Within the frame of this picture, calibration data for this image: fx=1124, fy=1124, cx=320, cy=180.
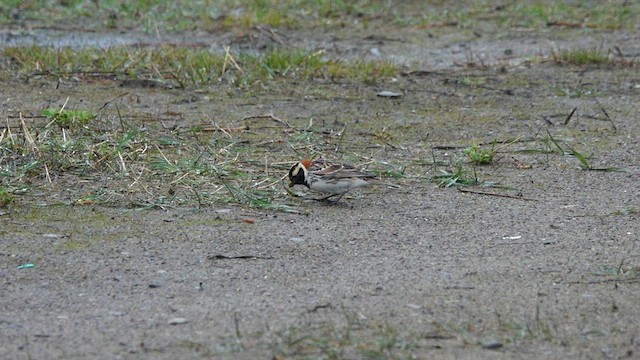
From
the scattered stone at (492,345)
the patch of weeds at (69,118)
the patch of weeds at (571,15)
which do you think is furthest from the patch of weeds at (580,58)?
the scattered stone at (492,345)

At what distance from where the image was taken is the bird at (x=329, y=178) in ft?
23.5

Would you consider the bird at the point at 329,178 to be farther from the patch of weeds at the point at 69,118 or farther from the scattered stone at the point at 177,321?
the scattered stone at the point at 177,321

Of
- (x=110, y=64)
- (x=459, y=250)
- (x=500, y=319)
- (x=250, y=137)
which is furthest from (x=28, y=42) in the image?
(x=500, y=319)

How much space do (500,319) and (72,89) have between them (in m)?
5.94

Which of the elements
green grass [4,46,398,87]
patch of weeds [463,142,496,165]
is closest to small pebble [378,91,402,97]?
green grass [4,46,398,87]

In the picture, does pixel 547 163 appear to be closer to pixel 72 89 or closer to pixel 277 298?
pixel 277 298

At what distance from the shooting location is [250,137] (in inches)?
345

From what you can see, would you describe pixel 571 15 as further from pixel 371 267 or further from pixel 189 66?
pixel 371 267

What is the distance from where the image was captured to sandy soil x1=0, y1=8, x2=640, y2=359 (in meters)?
4.96

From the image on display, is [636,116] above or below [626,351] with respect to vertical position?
below

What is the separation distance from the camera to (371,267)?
19.8 ft

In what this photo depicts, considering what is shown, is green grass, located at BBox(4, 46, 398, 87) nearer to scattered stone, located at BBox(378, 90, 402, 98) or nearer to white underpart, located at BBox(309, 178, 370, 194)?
scattered stone, located at BBox(378, 90, 402, 98)

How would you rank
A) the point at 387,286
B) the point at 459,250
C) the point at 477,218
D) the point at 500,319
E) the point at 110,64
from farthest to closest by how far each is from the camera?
the point at 110,64
the point at 477,218
the point at 459,250
the point at 387,286
the point at 500,319

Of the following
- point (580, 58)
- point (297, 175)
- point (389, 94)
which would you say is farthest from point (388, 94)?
point (297, 175)
